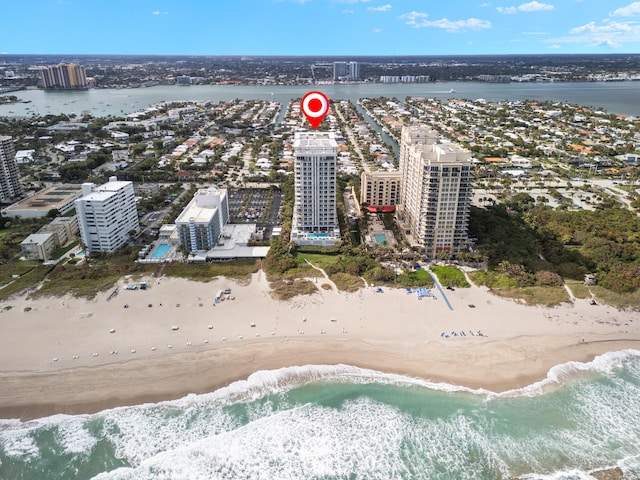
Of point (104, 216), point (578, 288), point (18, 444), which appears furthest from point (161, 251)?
point (578, 288)

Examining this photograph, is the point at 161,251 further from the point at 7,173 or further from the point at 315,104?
the point at 7,173

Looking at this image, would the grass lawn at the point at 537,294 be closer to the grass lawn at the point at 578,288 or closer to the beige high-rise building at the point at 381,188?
the grass lawn at the point at 578,288

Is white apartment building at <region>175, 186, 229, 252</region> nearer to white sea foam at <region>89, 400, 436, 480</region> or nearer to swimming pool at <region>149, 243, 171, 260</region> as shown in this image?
swimming pool at <region>149, 243, 171, 260</region>

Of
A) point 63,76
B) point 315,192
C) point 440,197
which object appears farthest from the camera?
point 63,76

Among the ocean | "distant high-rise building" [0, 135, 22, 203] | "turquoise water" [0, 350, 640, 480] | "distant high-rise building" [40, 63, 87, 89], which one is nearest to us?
"turquoise water" [0, 350, 640, 480]

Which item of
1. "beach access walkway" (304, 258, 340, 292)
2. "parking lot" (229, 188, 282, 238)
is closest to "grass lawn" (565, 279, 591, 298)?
"beach access walkway" (304, 258, 340, 292)

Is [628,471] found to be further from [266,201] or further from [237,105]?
[237,105]
